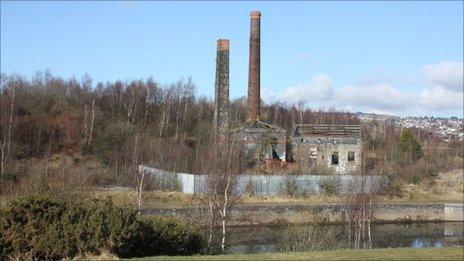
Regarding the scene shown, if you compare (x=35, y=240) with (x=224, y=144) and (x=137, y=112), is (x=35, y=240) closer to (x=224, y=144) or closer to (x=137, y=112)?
(x=224, y=144)

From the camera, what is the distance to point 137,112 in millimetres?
69312

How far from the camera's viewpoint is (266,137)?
2189 inches

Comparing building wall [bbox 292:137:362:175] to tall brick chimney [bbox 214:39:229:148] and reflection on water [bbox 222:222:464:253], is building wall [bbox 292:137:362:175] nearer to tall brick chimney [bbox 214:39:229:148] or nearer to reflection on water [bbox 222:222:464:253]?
tall brick chimney [bbox 214:39:229:148]

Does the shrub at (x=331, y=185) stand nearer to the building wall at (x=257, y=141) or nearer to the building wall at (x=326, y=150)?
the building wall at (x=257, y=141)

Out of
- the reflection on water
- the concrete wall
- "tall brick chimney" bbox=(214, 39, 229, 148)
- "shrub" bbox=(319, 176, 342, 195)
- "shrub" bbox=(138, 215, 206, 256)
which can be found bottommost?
the reflection on water

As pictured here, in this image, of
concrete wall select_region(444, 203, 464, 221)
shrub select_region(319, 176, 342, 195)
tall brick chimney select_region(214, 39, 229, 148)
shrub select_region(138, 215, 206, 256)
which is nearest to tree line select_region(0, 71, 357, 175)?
tall brick chimney select_region(214, 39, 229, 148)

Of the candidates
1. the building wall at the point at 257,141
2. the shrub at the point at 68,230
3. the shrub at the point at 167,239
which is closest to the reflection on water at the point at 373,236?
the shrub at the point at 167,239

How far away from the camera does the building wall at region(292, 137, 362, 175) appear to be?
57219 mm

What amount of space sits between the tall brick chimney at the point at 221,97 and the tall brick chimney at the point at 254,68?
3.44 meters

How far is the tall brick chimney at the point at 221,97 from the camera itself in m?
53.0

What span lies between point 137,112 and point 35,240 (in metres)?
56.0

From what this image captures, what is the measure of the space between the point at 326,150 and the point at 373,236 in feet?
70.7

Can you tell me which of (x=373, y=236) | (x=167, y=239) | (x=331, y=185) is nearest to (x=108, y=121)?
(x=331, y=185)

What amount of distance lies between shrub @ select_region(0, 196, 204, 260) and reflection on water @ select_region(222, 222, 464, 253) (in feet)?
41.8
